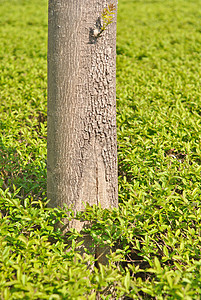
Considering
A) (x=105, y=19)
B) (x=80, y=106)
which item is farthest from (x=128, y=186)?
(x=105, y=19)

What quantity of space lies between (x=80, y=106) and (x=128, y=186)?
846 mm

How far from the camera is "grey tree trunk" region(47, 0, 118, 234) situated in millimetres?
1804

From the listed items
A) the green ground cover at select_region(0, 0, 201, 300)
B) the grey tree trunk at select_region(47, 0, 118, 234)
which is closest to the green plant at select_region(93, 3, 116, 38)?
the grey tree trunk at select_region(47, 0, 118, 234)

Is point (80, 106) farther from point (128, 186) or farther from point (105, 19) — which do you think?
point (128, 186)

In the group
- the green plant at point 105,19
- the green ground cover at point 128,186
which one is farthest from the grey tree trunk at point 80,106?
the green ground cover at point 128,186

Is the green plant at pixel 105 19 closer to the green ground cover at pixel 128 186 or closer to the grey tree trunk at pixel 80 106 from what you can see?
the grey tree trunk at pixel 80 106

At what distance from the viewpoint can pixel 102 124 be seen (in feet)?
6.63

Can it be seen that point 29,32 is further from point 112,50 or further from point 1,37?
point 112,50

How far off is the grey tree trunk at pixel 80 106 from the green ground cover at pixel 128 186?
0.20 m

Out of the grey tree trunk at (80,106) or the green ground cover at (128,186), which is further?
the grey tree trunk at (80,106)

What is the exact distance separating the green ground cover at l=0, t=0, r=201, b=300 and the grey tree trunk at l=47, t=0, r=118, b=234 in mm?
199

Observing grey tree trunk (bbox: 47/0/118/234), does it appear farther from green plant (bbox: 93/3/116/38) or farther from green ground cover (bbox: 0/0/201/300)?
green ground cover (bbox: 0/0/201/300)

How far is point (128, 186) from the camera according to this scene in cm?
235

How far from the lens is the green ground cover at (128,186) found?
5.30 feet
